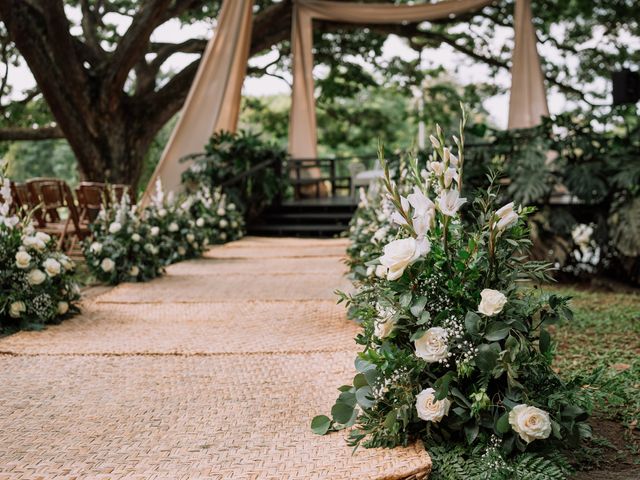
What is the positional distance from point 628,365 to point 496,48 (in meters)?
8.97

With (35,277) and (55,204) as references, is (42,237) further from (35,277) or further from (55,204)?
(55,204)

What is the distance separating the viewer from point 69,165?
76.4 feet

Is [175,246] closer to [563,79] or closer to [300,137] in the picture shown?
[300,137]

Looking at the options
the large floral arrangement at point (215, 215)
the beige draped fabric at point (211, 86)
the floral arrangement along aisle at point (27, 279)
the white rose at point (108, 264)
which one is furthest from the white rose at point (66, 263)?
the beige draped fabric at point (211, 86)

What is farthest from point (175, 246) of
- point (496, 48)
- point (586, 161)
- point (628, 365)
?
point (496, 48)

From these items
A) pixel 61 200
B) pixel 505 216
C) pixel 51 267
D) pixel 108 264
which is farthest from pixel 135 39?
pixel 505 216

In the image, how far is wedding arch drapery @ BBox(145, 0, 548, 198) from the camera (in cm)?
859

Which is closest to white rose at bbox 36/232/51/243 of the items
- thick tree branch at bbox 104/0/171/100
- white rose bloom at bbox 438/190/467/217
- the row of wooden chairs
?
the row of wooden chairs

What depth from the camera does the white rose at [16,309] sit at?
11.6ft

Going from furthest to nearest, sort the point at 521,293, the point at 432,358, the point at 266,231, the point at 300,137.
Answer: the point at 300,137 < the point at 266,231 < the point at 521,293 < the point at 432,358

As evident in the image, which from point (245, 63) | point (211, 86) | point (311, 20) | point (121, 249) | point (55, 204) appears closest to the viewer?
point (121, 249)

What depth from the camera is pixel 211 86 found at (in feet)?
28.3

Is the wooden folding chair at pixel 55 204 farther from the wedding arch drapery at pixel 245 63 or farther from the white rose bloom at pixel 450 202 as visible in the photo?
the white rose bloom at pixel 450 202

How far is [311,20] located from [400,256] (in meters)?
8.64
